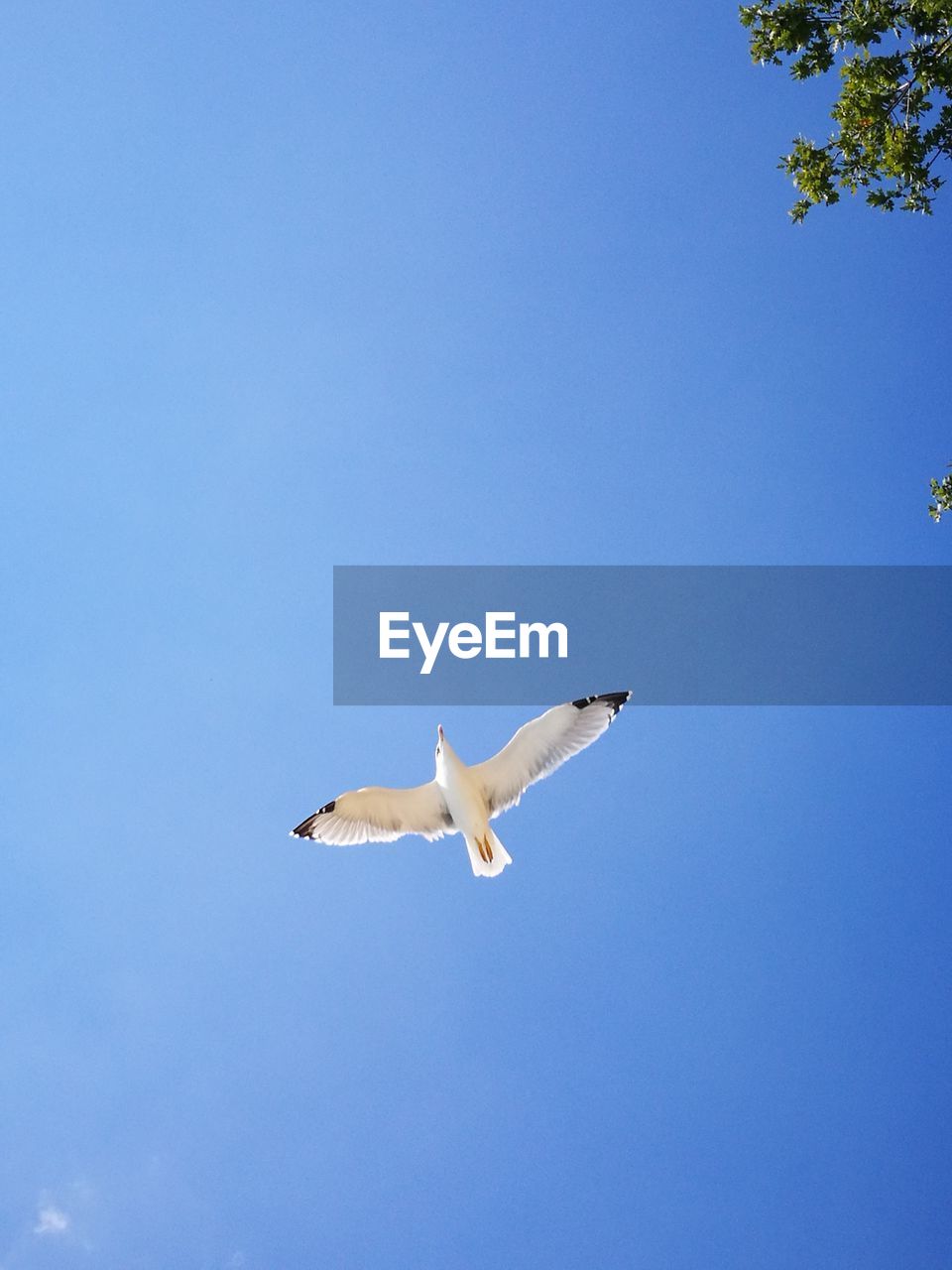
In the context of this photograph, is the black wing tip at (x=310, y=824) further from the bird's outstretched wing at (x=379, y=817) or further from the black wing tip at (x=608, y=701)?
the black wing tip at (x=608, y=701)

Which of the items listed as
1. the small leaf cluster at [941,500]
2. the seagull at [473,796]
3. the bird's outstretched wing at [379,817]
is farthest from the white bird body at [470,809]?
the small leaf cluster at [941,500]

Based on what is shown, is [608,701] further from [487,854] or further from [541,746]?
[487,854]

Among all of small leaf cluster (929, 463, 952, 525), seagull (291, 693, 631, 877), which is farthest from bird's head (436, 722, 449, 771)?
small leaf cluster (929, 463, 952, 525)

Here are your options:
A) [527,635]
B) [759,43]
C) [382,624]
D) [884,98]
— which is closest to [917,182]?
[884,98]

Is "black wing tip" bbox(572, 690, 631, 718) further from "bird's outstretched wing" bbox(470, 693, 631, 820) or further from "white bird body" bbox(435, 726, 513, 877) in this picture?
"white bird body" bbox(435, 726, 513, 877)

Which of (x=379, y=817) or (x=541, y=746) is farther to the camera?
(x=379, y=817)

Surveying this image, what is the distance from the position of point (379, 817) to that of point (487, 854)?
151 cm

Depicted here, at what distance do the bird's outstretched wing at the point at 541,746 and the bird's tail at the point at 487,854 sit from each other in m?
0.36

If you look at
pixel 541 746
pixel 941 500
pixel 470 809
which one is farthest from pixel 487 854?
pixel 941 500

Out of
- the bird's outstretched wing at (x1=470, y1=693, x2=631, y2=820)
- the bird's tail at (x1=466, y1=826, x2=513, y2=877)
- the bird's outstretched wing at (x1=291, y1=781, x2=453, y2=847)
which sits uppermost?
the bird's outstretched wing at (x1=470, y1=693, x2=631, y2=820)

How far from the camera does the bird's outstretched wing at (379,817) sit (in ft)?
38.8

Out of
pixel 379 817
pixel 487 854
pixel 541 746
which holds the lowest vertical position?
pixel 487 854

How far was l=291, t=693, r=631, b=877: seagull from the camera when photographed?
38.0 feet

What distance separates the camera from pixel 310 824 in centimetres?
1176
